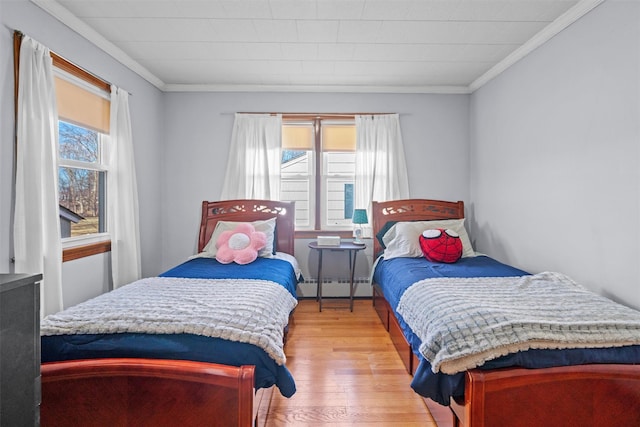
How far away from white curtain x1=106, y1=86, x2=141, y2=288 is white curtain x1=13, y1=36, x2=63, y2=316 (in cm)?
71

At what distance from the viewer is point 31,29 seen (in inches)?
84.0

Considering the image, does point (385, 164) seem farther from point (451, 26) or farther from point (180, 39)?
point (180, 39)

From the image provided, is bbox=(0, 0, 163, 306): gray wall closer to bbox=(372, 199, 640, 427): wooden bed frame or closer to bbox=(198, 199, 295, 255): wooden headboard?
bbox=(198, 199, 295, 255): wooden headboard

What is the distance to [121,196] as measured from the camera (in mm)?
3002

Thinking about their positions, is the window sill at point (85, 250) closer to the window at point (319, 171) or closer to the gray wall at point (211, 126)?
the gray wall at point (211, 126)

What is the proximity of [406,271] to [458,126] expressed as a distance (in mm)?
2200

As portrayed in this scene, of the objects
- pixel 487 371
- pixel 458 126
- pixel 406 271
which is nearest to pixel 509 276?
pixel 406 271

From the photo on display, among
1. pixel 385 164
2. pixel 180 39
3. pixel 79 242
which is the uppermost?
pixel 180 39

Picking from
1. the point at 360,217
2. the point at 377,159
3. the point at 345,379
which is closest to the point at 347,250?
the point at 360,217

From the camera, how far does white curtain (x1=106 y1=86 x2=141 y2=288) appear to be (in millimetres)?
2938

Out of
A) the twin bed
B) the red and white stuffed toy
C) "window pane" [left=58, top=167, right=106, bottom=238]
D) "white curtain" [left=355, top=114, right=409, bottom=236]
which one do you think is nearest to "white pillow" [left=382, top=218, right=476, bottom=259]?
the red and white stuffed toy

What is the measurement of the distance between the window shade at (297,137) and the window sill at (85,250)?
6.82 ft

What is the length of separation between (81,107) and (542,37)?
353 cm

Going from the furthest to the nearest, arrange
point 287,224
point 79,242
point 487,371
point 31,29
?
point 287,224 → point 79,242 → point 31,29 → point 487,371
